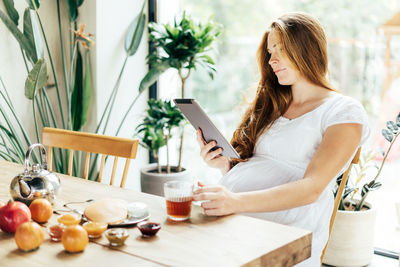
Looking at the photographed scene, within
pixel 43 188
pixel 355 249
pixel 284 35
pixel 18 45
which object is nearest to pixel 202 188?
pixel 43 188

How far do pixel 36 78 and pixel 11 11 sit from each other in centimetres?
50

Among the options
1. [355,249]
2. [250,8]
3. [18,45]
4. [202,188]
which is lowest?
[355,249]

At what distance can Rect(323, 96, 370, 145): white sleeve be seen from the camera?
5.13 ft

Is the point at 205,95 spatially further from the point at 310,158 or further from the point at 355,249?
the point at 310,158

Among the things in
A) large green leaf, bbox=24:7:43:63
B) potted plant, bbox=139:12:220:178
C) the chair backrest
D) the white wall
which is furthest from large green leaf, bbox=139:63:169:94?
the chair backrest

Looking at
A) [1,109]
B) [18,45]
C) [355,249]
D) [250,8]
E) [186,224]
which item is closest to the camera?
[186,224]

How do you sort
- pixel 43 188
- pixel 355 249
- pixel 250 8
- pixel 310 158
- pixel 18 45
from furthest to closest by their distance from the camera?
1. pixel 250 8
2. pixel 18 45
3. pixel 355 249
4. pixel 310 158
5. pixel 43 188

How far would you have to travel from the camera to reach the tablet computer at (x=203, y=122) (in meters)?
1.50

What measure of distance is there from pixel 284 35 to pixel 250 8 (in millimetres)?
2189

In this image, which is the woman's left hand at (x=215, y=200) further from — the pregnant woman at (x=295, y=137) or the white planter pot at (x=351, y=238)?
the white planter pot at (x=351, y=238)

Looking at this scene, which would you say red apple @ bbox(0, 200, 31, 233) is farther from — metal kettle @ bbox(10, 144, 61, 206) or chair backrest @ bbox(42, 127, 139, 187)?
chair backrest @ bbox(42, 127, 139, 187)

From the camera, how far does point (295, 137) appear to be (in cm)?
172

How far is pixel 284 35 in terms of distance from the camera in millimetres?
1734

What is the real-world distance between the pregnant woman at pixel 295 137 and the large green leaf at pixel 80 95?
142cm
